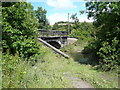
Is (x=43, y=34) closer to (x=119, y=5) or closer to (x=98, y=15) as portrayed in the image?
(x=98, y=15)

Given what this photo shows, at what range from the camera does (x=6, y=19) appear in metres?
7.73

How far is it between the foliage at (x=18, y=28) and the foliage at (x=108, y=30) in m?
4.43

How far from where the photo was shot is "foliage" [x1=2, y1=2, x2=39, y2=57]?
7.59 m

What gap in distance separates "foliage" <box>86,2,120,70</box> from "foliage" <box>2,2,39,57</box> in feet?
14.5

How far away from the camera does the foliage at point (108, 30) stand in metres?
8.33

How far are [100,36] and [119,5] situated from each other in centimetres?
299

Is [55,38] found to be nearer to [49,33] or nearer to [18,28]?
[49,33]

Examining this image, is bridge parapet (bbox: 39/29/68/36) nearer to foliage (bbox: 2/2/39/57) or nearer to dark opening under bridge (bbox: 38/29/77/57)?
dark opening under bridge (bbox: 38/29/77/57)

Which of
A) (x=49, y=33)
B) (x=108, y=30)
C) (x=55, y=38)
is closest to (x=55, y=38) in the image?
(x=55, y=38)

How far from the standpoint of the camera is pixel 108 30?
9680mm

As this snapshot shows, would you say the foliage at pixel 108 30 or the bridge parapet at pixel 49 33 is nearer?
the foliage at pixel 108 30

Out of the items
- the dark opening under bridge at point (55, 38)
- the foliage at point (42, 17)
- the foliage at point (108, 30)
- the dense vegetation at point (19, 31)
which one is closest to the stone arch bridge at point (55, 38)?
the dark opening under bridge at point (55, 38)

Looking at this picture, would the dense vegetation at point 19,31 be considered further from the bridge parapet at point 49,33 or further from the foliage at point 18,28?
the bridge parapet at point 49,33

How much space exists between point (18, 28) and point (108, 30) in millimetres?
6081
